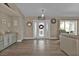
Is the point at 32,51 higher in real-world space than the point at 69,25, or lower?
lower

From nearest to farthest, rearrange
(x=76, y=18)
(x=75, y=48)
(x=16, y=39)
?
1. (x=75, y=48)
2. (x=16, y=39)
3. (x=76, y=18)

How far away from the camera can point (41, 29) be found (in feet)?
45.3

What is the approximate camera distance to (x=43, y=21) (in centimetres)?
1370

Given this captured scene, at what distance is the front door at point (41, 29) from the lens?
13.6 m

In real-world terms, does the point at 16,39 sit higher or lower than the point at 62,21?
lower

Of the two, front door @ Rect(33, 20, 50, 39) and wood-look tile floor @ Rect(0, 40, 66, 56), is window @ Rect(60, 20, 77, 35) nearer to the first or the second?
front door @ Rect(33, 20, 50, 39)

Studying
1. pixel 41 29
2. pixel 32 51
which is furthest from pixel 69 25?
pixel 32 51

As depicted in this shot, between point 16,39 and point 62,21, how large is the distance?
4.84 m

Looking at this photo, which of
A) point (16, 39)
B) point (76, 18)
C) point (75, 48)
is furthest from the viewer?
point (76, 18)

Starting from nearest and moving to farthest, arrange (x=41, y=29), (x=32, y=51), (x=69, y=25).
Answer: (x=32, y=51)
(x=69, y=25)
(x=41, y=29)

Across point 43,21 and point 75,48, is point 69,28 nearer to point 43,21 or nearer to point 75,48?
point 43,21

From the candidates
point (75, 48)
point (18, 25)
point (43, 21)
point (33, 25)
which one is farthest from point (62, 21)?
point (75, 48)

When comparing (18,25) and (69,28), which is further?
(69,28)

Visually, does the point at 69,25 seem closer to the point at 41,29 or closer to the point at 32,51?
the point at 41,29
